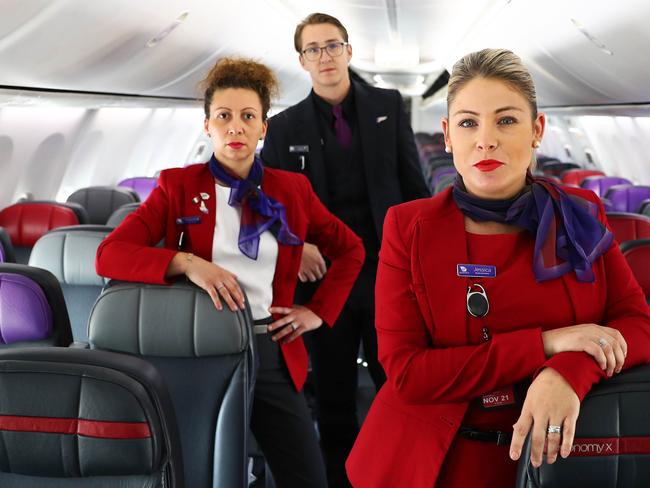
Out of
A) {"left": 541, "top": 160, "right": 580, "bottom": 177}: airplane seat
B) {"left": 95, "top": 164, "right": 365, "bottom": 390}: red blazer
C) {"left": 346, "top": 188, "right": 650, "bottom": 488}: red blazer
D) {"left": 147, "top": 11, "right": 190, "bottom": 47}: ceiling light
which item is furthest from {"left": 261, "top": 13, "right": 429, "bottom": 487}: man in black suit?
{"left": 541, "top": 160, "right": 580, "bottom": 177}: airplane seat

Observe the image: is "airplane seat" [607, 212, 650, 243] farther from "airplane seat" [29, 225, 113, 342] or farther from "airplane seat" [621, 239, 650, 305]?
"airplane seat" [29, 225, 113, 342]

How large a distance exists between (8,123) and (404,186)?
17.0 feet

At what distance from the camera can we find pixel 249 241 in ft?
8.09

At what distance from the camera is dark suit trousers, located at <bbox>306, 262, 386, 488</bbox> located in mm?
3271

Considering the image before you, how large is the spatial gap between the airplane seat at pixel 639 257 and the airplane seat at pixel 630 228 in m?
0.77

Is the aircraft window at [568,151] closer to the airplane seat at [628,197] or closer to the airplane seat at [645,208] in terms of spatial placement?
the airplane seat at [628,197]

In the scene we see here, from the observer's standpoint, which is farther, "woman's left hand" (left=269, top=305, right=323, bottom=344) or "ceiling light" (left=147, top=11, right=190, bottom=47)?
"ceiling light" (left=147, top=11, right=190, bottom=47)

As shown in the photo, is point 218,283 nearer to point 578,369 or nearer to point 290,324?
point 290,324

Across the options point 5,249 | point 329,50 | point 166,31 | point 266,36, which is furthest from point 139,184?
point 329,50

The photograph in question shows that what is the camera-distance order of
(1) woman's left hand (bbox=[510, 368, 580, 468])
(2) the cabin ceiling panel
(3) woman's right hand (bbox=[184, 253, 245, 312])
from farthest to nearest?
(2) the cabin ceiling panel < (3) woman's right hand (bbox=[184, 253, 245, 312]) < (1) woman's left hand (bbox=[510, 368, 580, 468])

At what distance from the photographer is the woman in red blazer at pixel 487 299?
1.51 meters

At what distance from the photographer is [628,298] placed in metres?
1.60

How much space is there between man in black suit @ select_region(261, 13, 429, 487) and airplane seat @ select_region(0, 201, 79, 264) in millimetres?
2777

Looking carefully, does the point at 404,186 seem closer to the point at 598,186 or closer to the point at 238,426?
the point at 238,426
